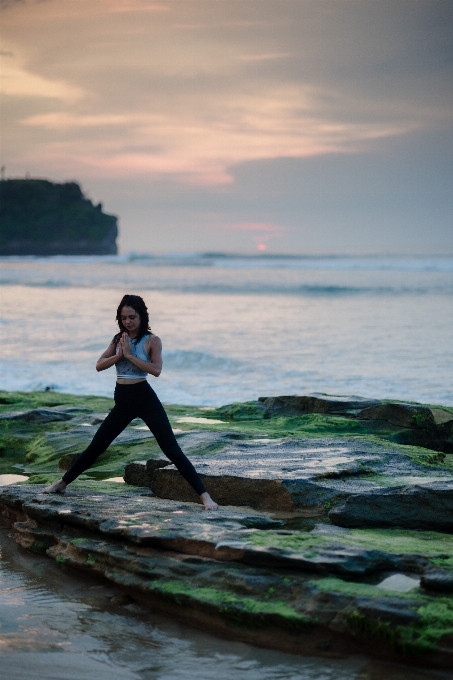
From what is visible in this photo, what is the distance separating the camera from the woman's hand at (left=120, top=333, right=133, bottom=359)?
18.6ft

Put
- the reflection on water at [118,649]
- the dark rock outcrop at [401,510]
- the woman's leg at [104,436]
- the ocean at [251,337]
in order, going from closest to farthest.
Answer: the reflection on water at [118,649]
the dark rock outcrop at [401,510]
the woman's leg at [104,436]
the ocean at [251,337]

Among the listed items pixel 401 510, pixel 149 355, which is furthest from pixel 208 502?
pixel 401 510

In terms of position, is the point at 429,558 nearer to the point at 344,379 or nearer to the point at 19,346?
the point at 344,379

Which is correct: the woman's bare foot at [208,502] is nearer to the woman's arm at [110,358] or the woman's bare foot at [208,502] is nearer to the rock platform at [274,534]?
the rock platform at [274,534]

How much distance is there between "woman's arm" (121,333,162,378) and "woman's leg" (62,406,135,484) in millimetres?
461

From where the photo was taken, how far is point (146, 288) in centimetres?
4488

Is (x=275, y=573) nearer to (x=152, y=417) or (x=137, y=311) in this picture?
(x=152, y=417)

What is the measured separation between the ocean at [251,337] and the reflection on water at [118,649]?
881cm

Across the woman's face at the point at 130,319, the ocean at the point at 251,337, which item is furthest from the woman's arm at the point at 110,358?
the ocean at the point at 251,337

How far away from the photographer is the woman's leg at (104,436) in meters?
5.89

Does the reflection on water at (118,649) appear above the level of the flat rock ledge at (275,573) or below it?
below

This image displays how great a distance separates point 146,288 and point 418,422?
3734 cm

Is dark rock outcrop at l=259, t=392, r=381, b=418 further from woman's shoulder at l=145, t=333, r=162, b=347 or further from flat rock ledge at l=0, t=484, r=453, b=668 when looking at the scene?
woman's shoulder at l=145, t=333, r=162, b=347

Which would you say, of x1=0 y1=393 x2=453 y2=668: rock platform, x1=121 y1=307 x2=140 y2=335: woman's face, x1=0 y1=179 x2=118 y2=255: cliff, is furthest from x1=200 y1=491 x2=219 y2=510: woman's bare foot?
x1=0 y1=179 x2=118 y2=255: cliff
